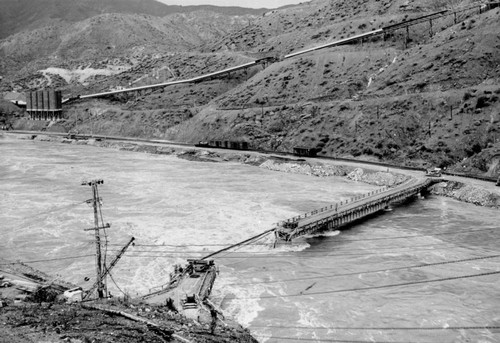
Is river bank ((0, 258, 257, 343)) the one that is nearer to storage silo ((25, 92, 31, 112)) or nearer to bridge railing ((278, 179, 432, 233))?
bridge railing ((278, 179, 432, 233))

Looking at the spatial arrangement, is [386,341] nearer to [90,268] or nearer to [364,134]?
[90,268]

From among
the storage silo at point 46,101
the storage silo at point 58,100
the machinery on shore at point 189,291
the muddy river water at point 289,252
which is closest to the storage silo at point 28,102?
the storage silo at point 46,101

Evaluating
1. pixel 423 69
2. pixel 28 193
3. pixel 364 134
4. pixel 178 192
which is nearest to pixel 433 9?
pixel 423 69

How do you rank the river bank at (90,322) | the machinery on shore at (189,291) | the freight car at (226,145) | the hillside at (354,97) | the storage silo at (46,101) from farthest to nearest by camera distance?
1. the storage silo at (46,101)
2. the freight car at (226,145)
3. the hillside at (354,97)
4. the machinery on shore at (189,291)
5. the river bank at (90,322)

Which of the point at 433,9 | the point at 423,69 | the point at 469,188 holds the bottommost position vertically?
the point at 469,188

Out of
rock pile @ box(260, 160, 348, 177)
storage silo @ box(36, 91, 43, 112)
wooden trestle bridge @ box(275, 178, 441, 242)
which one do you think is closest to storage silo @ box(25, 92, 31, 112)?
storage silo @ box(36, 91, 43, 112)

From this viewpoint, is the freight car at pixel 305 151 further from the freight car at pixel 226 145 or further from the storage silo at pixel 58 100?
the storage silo at pixel 58 100
